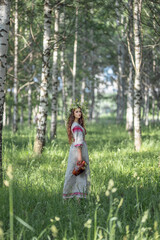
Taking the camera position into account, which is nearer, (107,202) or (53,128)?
(107,202)

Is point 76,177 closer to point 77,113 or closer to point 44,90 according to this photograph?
point 77,113

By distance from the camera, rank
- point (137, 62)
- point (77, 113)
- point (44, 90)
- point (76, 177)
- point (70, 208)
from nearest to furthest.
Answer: point (70, 208) < point (76, 177) < point (77, 113) < point (44, 90) < point (137, 62)

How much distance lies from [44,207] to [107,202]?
950mm

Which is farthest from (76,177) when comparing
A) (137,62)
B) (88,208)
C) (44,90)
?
(137,62)

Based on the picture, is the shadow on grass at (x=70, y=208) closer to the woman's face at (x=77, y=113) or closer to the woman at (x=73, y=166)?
the woman at (x=73, y=166)

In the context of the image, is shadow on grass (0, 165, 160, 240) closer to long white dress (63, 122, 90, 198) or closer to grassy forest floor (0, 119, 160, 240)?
grassy forest floor (0, 119, 160, 240)

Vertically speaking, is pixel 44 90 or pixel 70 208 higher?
pixel 44 90

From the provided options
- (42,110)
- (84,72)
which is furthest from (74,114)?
(84,72)

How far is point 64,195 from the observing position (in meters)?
4.38

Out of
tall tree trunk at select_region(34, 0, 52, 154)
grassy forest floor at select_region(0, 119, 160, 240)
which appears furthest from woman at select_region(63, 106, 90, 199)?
tall tree trunk at select_region(34, 0, 52, 154)

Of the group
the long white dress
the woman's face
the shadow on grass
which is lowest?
the shadow on grass

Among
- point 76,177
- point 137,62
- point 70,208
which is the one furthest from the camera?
point 137,62

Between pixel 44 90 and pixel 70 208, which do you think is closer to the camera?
pixel 70 208

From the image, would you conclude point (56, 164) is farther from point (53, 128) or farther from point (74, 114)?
point (53, 128)
